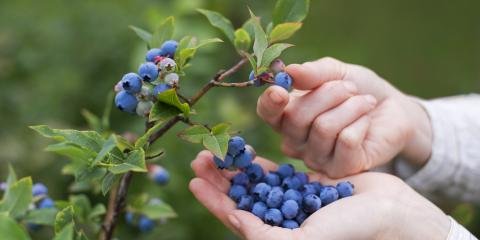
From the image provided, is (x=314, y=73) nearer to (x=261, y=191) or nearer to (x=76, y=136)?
(x=261, y=191)

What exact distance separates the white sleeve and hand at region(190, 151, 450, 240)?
407 mm

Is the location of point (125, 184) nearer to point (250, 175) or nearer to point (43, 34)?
point (250, 175)

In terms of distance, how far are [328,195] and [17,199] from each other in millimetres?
484

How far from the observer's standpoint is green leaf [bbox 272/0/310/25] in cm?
103

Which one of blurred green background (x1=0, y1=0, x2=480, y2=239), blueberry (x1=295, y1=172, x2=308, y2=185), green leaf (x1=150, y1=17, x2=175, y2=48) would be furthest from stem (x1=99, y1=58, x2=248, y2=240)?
blurred green background (x1=0, y1=0, x2=480, y2=239)

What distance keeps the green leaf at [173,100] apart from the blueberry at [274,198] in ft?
0.67

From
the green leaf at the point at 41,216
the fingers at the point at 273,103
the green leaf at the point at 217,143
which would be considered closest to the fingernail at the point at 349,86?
the fingers at the point at 273,103

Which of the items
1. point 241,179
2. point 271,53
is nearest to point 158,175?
point 241,179

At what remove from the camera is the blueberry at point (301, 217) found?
3.34ft

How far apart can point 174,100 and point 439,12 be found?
2859mm

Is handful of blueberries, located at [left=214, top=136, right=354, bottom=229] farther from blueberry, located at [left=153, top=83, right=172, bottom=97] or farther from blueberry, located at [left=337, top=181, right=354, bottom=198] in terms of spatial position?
blueberry, located at [left=153, top=83, right=172, bottom=97]

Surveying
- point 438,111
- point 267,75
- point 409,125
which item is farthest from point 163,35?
point 438,111

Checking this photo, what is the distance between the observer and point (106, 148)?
827 millimetres

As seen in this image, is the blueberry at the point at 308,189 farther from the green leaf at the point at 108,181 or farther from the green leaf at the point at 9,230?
the green leaf at the point at 9,230
